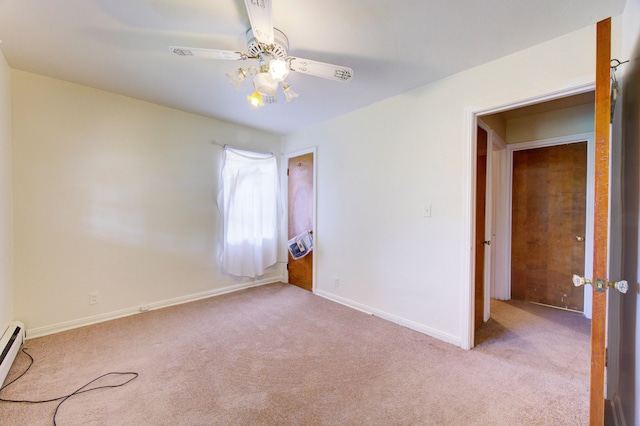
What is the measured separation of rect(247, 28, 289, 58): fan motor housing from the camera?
5.32 ft

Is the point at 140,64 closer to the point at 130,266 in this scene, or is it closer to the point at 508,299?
the point at 130,266

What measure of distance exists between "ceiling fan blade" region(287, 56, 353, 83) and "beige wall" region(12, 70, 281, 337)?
2106 millimetres

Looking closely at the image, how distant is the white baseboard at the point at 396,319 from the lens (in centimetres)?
236

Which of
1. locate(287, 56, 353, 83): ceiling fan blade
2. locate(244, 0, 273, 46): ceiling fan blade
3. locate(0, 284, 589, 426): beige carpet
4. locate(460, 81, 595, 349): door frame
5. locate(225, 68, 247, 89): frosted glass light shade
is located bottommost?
locate(0, 284, 589, 426): beige carpet

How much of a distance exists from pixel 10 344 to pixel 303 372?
7.11 feet

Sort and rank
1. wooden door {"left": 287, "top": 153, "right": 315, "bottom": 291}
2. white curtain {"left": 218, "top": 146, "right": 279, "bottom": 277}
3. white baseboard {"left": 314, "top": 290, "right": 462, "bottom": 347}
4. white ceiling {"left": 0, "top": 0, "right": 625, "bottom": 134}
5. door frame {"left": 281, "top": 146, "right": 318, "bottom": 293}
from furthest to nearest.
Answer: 1. wooden door {"left": 287, "top": 153, "right": 315, "bottom": 291}
2. door frame {"left": 281, "top": 146, "right": 318, "bottom": 293}
3. white curtain {"left": 218, "top": 146, "right": 279, "bottom": 277}
4. white baseboard {"left": 314, "top": 290, "right": 462, "bottom": 347}
5. white ceiling {"left": 0, "top": 0, "right": 625, "bottom": 134}

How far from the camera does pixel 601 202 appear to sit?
117 centimetres

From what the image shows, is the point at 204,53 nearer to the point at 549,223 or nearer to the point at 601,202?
the point at 601,202

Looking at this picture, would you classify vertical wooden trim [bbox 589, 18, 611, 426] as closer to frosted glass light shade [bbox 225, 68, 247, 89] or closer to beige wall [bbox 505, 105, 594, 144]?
frosted glass light shade [bbox 225, 68, 247, 89]

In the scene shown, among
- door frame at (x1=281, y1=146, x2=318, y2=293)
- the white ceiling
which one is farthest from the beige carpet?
the white ceiling

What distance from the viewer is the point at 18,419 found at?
4.87 ft

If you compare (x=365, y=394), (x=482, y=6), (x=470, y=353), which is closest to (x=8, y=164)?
(x=365, y=394)

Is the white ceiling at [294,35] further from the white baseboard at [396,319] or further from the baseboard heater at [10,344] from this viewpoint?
the white baseboard at [396,319]

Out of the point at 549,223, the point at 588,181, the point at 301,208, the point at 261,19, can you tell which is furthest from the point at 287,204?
the point at 588,181
